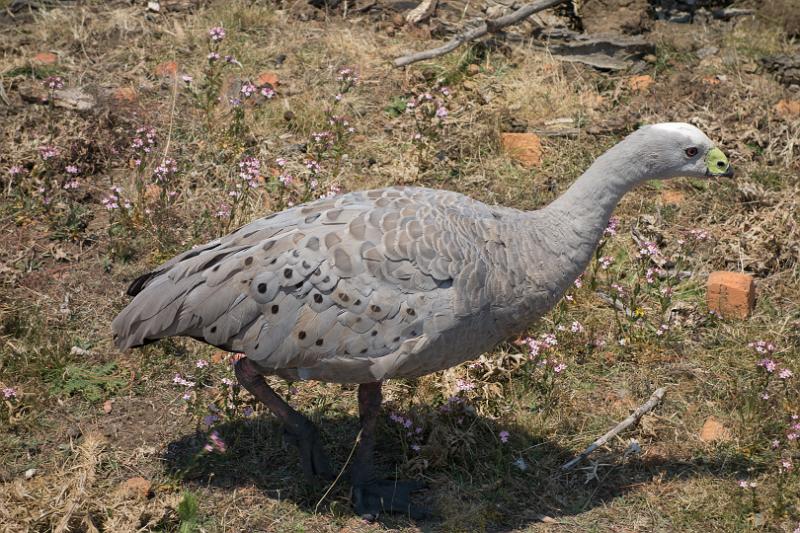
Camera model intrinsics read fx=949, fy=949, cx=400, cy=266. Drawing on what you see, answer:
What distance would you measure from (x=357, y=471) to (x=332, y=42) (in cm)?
527

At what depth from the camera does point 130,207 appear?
7477 millimetres

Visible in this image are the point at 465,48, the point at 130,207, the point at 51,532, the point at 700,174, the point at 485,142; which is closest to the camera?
the point at 51,532

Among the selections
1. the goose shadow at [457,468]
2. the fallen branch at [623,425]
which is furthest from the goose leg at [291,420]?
the fallen branch at [623,425]

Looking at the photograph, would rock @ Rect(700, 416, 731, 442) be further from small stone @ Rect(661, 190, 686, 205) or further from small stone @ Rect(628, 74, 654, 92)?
small stone @ Rect(628, 74, 654, 92)

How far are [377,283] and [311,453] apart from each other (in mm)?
1158

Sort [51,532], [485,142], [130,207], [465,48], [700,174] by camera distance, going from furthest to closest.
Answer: [465,48] < [485,142] < [130,207] < [700,174] < [51,532]

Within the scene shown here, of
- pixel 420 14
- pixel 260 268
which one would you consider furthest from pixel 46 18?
pixel 260 268

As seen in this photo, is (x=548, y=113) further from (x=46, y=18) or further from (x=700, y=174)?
(x=46, y=18)

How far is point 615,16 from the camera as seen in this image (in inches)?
379

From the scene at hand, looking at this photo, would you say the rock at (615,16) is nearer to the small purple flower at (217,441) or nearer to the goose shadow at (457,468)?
the goose shadow at (457,468)

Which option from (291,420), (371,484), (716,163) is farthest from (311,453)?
(716,163)

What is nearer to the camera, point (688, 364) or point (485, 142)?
point (688, 364)

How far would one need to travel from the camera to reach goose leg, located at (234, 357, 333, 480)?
546cm

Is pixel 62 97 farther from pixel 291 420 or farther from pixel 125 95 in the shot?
pixel 291 420
